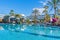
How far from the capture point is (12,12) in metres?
45.0

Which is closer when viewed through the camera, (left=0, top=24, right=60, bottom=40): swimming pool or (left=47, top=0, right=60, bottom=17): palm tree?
(left=0, top=24, right=60, bottom=40): swimming pool

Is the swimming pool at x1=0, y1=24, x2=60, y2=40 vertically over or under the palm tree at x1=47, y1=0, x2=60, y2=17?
under

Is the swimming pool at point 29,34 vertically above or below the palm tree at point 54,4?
below

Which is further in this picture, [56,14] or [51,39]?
[56,14]

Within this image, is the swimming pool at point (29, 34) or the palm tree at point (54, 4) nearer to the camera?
the swimming pool at point (29, 34)

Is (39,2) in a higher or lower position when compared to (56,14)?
higher

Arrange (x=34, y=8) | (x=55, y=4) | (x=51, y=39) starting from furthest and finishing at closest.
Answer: (x=34, y=8), (x=55, y=4), (x=51, y=39)

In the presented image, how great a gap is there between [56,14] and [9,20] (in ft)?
44.4

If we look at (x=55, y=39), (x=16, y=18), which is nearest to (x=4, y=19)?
(x=16, y=18)

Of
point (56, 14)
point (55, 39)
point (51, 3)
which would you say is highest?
point (51, 3)

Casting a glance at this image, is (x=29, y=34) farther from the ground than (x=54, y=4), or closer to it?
closer to it

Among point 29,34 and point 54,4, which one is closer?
point 29,34

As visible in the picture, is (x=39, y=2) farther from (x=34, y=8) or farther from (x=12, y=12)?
(x=12, y=12)

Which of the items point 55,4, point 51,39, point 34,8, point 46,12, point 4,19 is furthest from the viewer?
point 34,8
